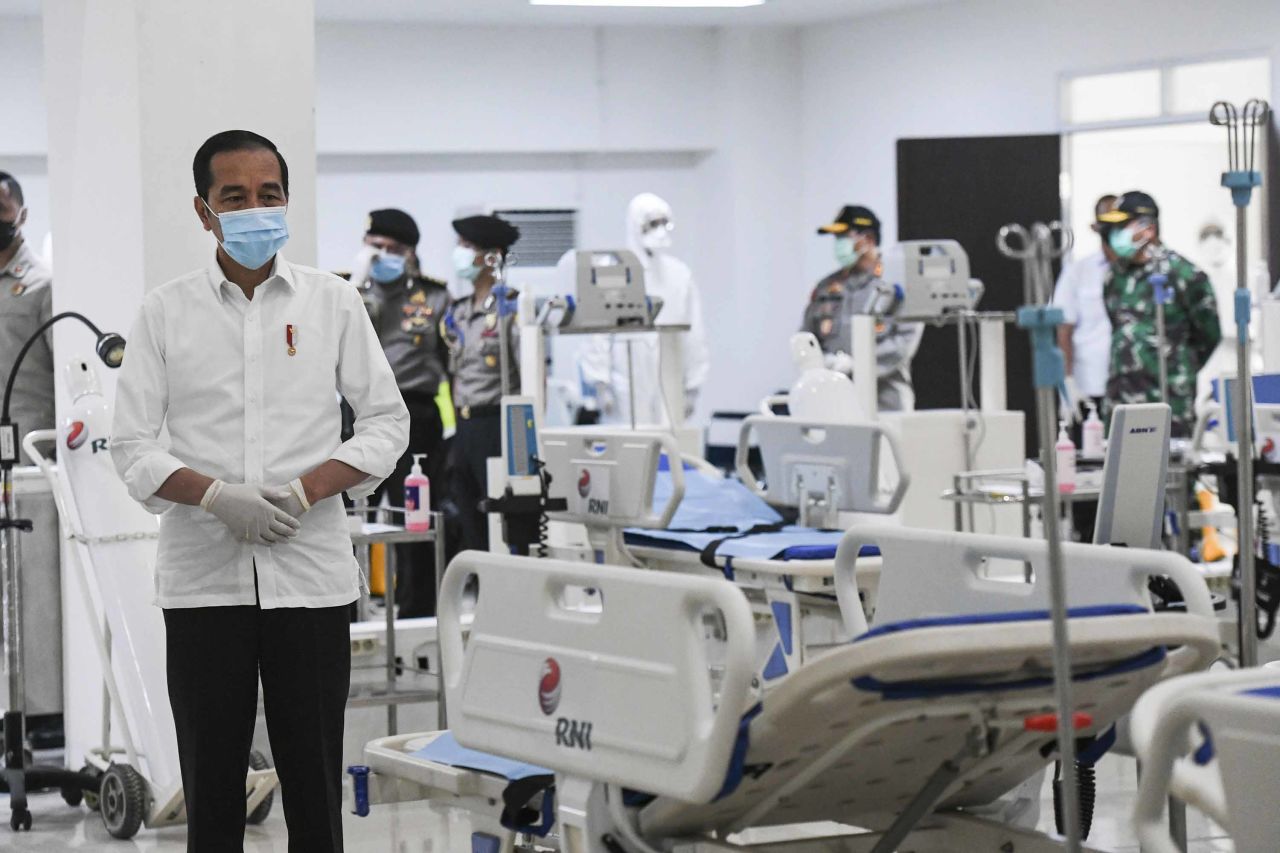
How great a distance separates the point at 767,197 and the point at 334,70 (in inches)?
113

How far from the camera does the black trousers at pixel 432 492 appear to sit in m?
7.26

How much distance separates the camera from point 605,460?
16.1 ft

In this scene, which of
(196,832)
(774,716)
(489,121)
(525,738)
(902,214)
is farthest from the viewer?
(489,121)

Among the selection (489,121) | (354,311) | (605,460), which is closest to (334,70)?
(489,121)

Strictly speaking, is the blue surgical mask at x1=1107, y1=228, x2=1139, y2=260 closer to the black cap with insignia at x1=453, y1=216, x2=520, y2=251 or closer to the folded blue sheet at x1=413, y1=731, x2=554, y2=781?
the black cap with insignia at x1=453, y1=216, x2=520, y2=251

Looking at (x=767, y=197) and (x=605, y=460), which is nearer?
(x=605, y=460)

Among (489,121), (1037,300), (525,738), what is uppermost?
(489,121)

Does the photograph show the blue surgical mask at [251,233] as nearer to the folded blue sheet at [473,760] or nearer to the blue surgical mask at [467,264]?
the folded blue sheet at [473,760]

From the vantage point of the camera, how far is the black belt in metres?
7.25

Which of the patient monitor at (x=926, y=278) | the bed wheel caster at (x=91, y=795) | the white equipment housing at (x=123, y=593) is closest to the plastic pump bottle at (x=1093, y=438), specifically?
the patient monitor at (x=926, y=278)

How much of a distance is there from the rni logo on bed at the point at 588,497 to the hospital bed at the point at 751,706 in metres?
2.18

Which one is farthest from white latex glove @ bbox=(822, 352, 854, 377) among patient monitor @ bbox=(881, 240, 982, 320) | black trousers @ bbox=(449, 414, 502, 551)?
black trousers @ bbox=(449, 414, 502, 551)

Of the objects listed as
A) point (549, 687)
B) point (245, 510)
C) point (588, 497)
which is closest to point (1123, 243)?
point (588, 497)

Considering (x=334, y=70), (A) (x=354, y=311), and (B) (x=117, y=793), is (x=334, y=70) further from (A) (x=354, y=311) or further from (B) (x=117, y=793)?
(A) (x=354, y=311)
